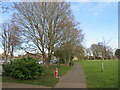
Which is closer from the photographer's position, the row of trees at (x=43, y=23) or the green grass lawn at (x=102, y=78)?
the green grass lawn at (x=102, y=78)

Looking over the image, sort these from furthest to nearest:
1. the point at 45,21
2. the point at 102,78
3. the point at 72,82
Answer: the point at 45,21, the point at 102,78, the point at 72,82

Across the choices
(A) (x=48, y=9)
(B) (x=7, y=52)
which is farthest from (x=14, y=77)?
(B) (x=7, y=52)

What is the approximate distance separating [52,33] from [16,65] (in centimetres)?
862

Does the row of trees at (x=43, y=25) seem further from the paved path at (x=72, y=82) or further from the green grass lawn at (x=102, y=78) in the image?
the paved path at (x=72, y=82)

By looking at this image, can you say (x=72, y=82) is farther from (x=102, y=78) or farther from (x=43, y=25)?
(x=43, y=25)

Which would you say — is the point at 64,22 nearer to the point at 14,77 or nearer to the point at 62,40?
the point at 62,40

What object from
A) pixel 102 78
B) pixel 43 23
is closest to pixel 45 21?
pixel 43 23

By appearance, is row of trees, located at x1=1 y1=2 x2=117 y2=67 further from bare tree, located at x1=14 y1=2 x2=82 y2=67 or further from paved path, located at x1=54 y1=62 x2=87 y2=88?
paved path, located at x1=54 y1=62 x2=87 y2=88

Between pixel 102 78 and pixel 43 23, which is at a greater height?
pixel 43 23

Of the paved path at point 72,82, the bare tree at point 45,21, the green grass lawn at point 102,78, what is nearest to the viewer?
the paved path at point 72,82

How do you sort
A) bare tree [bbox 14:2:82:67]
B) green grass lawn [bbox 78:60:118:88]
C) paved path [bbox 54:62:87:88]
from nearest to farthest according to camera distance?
paved path [bbox 54:62:87:88] → green grass lawn [bbox 78:60:118:88] → bare tree [bbox 14:2:82:67]

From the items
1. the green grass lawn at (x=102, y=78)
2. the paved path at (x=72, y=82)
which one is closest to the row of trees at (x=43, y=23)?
the green grass lawn at (x=102, y=78)

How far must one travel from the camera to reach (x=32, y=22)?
16984 millimetres

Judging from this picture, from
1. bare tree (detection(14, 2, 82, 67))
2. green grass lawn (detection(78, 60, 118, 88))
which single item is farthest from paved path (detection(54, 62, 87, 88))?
bare tree (detection(14, 2, 82, 67))
